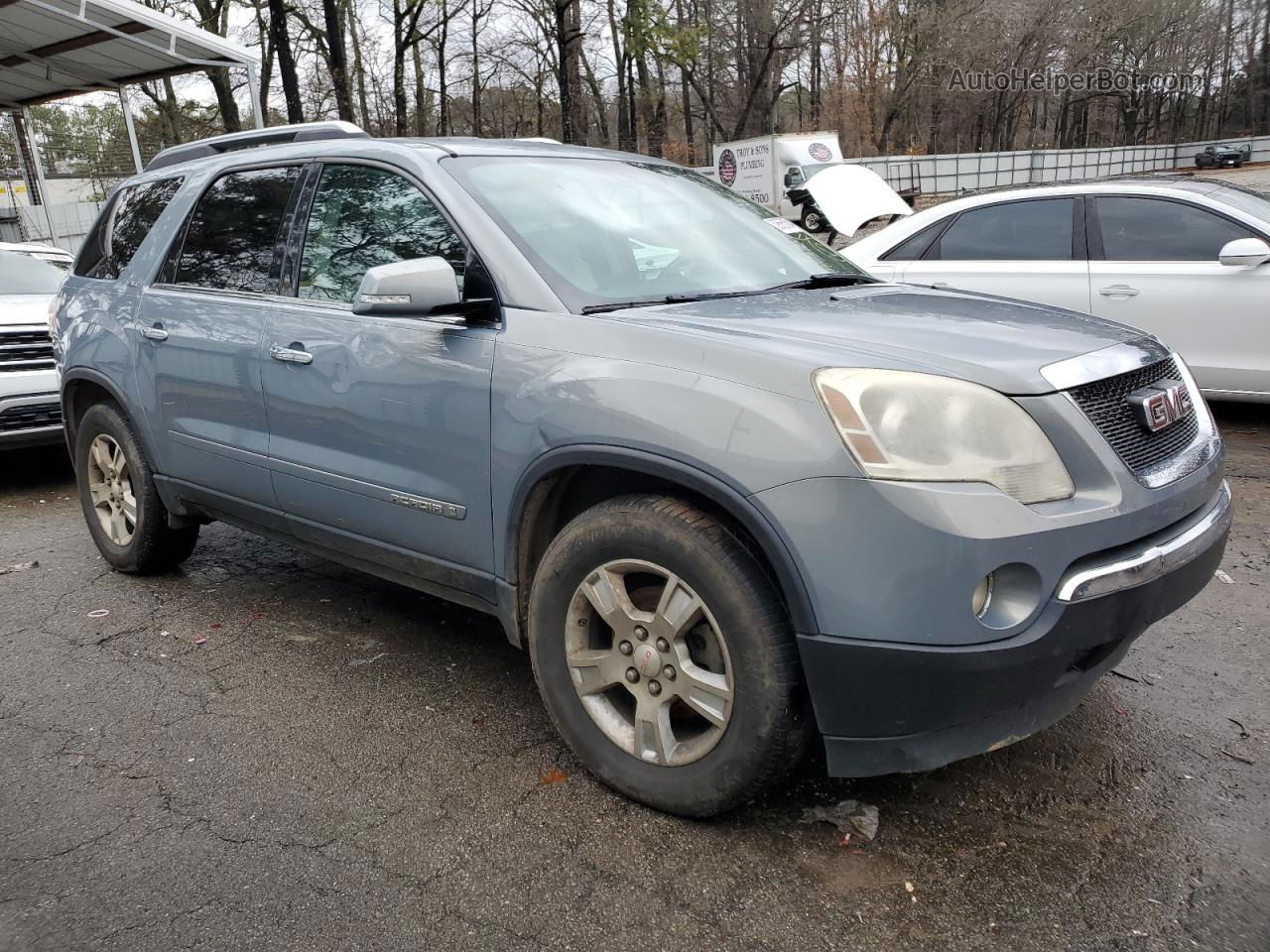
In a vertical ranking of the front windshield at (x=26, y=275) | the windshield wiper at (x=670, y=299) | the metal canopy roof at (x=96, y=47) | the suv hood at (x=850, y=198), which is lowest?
the front windshield at (x=26, y=275)

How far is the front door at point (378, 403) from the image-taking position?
9.68ft

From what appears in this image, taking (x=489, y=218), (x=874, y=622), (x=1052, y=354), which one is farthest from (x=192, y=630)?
(x=1052, y=354)

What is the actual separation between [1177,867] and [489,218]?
Result: 2.50 meters

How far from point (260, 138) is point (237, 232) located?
572 millimetres

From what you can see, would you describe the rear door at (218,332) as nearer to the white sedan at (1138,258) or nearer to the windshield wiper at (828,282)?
the windshield wiper at (828,282)

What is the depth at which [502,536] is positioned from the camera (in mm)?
2889

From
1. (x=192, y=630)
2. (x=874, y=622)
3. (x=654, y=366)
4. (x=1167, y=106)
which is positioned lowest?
(x=192, y=630)

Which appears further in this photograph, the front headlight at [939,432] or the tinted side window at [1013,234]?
the tinted side window at [1013,234]

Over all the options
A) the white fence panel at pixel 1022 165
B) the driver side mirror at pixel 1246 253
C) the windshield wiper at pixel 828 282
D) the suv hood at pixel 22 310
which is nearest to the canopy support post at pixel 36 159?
the suv hood at pixel 22 310

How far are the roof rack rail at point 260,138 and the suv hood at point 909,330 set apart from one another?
5.51ft

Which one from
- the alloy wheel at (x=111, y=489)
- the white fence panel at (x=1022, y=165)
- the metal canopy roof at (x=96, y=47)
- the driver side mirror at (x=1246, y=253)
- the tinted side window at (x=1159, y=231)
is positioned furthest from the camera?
the white fence panel at (x=1022, y=165)

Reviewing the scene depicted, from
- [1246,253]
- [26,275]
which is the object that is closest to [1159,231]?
[1246,253]

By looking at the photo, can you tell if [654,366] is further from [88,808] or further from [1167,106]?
[1167,106]

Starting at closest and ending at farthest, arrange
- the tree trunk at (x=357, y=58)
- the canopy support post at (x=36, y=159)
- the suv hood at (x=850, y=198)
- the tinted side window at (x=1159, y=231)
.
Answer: the tinted side window at (x=1159, y=231) < the suv hood at (x=850, y=198) < the canopy support post at (x=36, y=159) < the tree trunk at (x=357, y=58)
